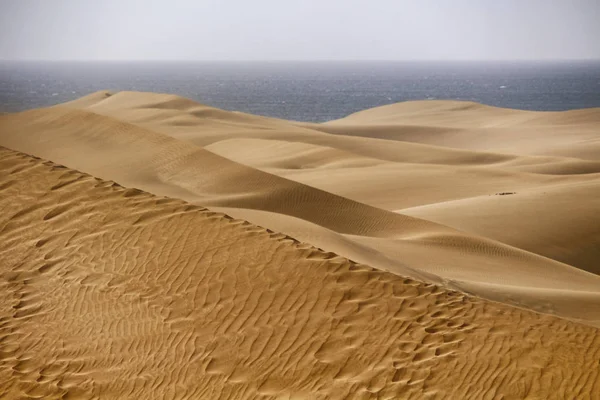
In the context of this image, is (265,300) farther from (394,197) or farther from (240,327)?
(394,197)

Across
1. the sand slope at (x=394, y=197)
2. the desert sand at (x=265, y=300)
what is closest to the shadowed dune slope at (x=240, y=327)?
the desert sand at (x=265, y=300)

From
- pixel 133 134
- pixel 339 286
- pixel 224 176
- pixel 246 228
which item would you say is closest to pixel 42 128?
pixel 133 134

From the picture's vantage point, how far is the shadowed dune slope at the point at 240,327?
20.9 ft

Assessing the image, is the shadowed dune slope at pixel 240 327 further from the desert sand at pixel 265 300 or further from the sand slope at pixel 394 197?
the sand slope at pixel 394 197

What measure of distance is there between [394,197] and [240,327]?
15569mm

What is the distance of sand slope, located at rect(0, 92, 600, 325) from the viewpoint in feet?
40.8

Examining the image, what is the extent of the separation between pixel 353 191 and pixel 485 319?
50.0ft

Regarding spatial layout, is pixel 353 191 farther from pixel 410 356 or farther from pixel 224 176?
pixel 410 356

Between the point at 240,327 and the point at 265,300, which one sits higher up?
the point at 265,300

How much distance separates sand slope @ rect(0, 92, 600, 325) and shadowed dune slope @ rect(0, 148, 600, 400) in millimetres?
2231

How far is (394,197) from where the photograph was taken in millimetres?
22406

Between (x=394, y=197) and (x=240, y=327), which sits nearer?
(x=240, y=327)

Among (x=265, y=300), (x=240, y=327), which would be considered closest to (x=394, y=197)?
(x=265, y=300)

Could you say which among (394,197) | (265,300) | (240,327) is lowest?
(394,197)
